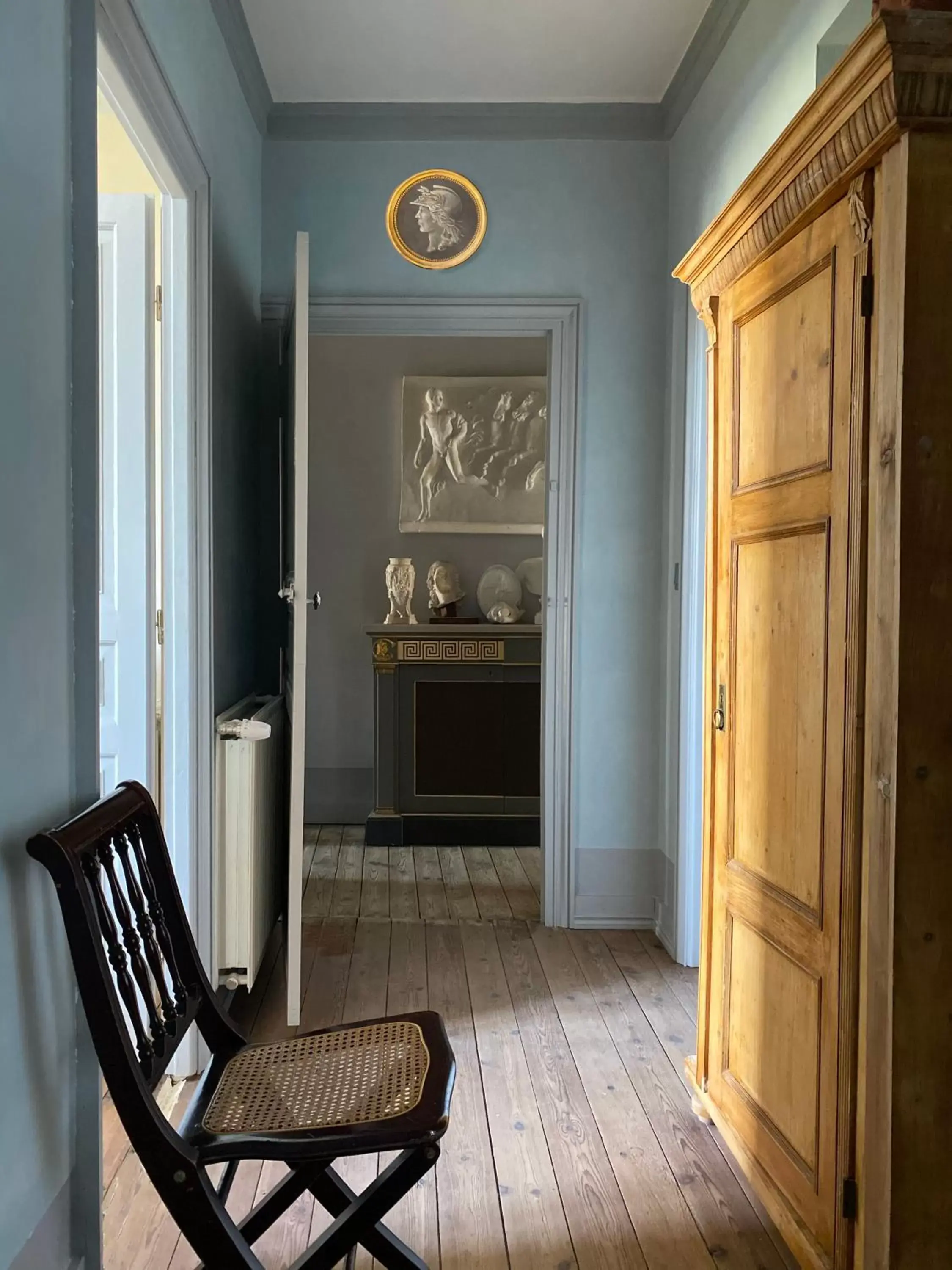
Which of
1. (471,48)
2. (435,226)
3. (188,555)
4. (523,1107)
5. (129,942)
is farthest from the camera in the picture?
(435,226)

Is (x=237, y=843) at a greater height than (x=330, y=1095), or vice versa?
(x=237, y=843)

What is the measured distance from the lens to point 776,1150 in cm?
192

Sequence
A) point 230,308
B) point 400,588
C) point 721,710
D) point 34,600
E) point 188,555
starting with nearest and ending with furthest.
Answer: point 34,600 < point 721,710 < point 188,555 < point 230,308 < point 400,588

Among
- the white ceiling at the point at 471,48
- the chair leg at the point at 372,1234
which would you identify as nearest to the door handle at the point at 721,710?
the chair leg at the point at 372,1234

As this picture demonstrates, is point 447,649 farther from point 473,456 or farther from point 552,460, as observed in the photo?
point 552,460

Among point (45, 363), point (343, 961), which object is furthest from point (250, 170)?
point (343, 961)

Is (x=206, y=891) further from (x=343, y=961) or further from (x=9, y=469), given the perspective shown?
(x=9, y=469)

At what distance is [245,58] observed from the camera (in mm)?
3168

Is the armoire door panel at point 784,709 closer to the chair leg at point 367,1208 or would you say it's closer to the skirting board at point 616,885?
the chair leg at point 367,1208

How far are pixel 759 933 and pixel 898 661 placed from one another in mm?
785

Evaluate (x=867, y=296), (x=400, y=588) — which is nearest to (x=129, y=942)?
(x=867, y=296)

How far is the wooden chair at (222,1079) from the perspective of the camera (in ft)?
4.47

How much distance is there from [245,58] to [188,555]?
5.52ft

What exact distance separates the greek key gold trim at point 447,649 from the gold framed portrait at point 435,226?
6.34 ft
